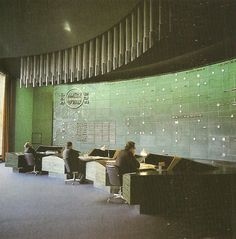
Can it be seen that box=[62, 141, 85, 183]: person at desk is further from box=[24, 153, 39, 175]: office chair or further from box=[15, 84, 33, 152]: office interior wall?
box=[15, 84, 33, 152]: office interior wall

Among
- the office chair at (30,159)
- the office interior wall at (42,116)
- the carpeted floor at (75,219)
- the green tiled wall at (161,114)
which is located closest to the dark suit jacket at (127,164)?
the carpeted floor at (75,219)

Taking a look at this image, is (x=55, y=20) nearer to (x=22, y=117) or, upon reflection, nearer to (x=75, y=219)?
(x=75, y=219)

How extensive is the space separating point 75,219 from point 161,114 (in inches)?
172

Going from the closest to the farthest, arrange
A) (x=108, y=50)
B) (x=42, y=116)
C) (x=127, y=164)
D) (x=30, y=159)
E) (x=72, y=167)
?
(x=108, y=50) → (x=127, y=164) → (x=72, y=167) → (x=30, y=159) → (x=42, y=116)

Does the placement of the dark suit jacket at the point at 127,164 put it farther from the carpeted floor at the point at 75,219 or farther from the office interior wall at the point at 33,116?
the office interior wall at the point at 33,116

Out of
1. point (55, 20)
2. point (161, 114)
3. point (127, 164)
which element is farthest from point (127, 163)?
point (161, 114)

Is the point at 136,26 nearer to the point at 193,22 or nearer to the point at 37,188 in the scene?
the point at 193,22

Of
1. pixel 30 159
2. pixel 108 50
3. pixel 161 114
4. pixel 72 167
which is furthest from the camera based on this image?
pixel 30 159

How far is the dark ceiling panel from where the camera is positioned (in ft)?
13.3

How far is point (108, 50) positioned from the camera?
4254 mm

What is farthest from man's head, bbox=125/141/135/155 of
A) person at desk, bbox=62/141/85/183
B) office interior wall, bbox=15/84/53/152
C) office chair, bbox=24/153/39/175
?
office interior wall, bbox=15/84/53/152

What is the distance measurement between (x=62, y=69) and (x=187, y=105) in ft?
11.7

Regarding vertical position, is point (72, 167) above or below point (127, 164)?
below

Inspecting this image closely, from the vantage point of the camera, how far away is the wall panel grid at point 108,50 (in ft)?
12.6
